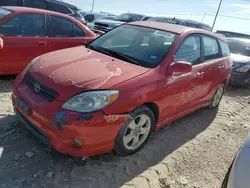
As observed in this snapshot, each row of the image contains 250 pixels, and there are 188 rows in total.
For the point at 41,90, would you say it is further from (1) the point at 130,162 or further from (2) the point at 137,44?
(2) the point at 137,44

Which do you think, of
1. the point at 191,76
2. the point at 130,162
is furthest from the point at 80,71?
the point at 191,76

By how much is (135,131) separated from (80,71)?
99cm

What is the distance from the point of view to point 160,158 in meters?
3.40

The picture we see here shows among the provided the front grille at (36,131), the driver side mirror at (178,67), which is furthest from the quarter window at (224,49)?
the front grille at (36,131)

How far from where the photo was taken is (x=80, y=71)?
3049 millimetres

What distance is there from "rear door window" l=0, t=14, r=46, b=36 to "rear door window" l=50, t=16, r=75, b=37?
214 mm

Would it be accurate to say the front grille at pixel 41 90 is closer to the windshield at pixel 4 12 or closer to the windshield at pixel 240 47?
the windshield at pixel 4 12

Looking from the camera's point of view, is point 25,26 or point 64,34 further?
point 64,34

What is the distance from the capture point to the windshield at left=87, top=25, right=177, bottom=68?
3.48 m

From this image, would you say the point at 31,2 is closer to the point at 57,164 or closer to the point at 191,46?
the point at 191,46

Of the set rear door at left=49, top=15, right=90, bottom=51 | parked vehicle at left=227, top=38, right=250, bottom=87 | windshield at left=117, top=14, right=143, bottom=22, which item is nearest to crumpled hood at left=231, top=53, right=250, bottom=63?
parked vehicle at left=227, top=38, right=250, bottom=87

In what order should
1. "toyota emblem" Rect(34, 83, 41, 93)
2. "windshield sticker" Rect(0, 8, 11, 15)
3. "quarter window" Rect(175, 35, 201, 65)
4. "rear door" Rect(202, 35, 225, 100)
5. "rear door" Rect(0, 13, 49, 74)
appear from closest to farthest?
"toyota emblem" Rect(34, 83, 41, 93)
"quarter window" Rect(175, 35, 201, 65)
"rear door" Rect(202, 35, 225, 100)
"rear door" Rect(0, 13, 49, 74)
"windshield sticker" Rect(0, 8, 11, 15)

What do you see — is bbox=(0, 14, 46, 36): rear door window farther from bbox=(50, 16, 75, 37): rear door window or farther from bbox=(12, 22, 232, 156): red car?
bbox=(12, 22, 232, 156): red car

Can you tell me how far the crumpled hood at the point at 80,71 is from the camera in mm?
2795
